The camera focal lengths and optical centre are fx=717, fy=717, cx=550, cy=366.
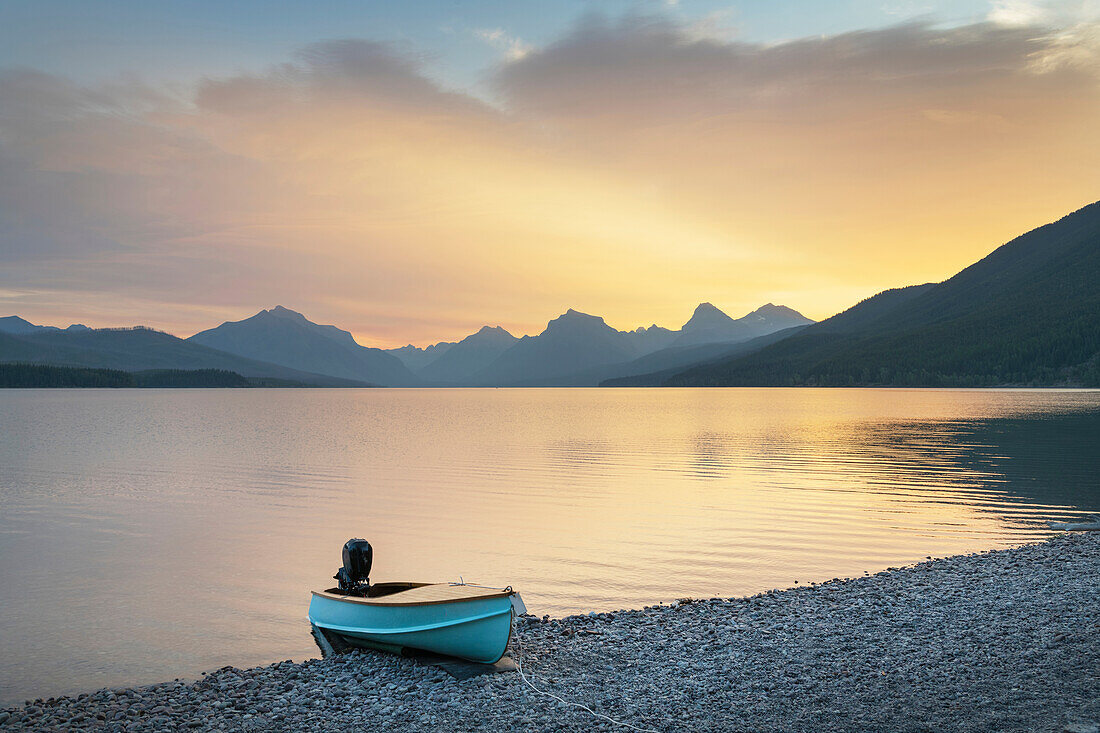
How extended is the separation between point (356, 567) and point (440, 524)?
54.5ft

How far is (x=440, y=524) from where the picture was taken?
35.1m

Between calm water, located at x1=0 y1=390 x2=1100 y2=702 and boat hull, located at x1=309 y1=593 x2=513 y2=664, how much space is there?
3788 mm

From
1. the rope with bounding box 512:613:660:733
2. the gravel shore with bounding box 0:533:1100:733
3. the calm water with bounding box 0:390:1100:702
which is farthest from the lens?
the calm water with bounding box 0:390:1100:702

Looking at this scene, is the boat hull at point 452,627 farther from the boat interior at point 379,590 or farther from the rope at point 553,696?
the boat interior at point 379,590

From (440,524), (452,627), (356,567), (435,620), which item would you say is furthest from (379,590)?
(440,524)

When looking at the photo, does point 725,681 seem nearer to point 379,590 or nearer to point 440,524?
point 379,590

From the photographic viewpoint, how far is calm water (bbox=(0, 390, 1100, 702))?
2067cm

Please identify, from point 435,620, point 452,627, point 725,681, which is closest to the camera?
point 725,681

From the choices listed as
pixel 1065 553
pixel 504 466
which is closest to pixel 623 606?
pixel 1065 553

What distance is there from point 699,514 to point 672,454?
1247 inches

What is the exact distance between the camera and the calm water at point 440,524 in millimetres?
20672

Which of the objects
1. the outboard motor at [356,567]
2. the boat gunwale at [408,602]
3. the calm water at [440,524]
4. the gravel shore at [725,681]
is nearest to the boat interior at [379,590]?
the outboard motor at [356,567]

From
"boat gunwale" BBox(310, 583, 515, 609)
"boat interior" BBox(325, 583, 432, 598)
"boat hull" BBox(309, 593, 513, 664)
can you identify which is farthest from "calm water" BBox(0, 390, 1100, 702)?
"boat hull" BBox(309, 593, 513, 664)

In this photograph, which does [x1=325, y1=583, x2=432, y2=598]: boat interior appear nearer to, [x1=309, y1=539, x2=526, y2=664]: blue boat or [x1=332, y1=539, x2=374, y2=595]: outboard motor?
[x1=332, y1=539, x2=374, y2=595]: outboard motor
